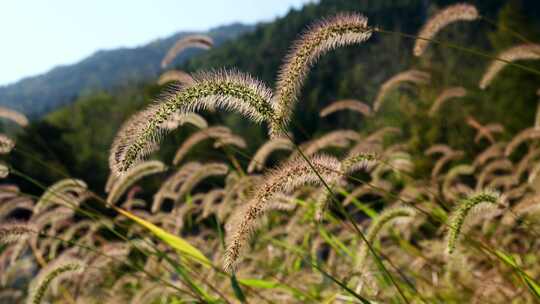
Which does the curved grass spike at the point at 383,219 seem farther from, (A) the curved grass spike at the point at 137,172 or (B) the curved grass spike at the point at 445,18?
(A) the curved grass spike at the point at 137,172

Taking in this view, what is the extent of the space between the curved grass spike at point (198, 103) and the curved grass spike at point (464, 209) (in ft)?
2.91

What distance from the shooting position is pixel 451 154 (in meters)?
5.17

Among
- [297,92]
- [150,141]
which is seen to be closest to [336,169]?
[297,92]

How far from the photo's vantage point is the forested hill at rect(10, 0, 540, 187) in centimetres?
2531

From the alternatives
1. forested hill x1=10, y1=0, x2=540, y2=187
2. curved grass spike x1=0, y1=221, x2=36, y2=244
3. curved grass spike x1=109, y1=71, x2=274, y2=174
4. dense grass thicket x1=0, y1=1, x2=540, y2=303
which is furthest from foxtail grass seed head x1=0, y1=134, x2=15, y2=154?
curved grass spike x1=109, y1=71, x2=274, y2=174

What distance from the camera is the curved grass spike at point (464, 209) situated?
2072 mm

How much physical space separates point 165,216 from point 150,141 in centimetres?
376

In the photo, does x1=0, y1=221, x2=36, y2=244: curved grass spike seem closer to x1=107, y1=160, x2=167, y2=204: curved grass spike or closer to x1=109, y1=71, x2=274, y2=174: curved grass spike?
x1=107, y1=160, x2=167, y2=204: curved grass spike

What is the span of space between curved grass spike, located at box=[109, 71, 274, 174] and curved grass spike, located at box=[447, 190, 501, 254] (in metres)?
0.89

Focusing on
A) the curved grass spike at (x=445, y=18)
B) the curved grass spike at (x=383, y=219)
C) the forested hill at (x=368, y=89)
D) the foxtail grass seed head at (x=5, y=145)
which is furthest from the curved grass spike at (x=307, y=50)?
the foxtail grass seed head at (x=5, y=145)

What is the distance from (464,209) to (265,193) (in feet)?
2.81

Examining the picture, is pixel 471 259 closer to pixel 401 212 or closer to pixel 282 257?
pixel 282 257

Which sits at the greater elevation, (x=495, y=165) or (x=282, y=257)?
(x=495, y=165)

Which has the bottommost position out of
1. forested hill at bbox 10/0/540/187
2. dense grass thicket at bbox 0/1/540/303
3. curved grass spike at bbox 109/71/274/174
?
forested hill at bbox 10/0/540/187
